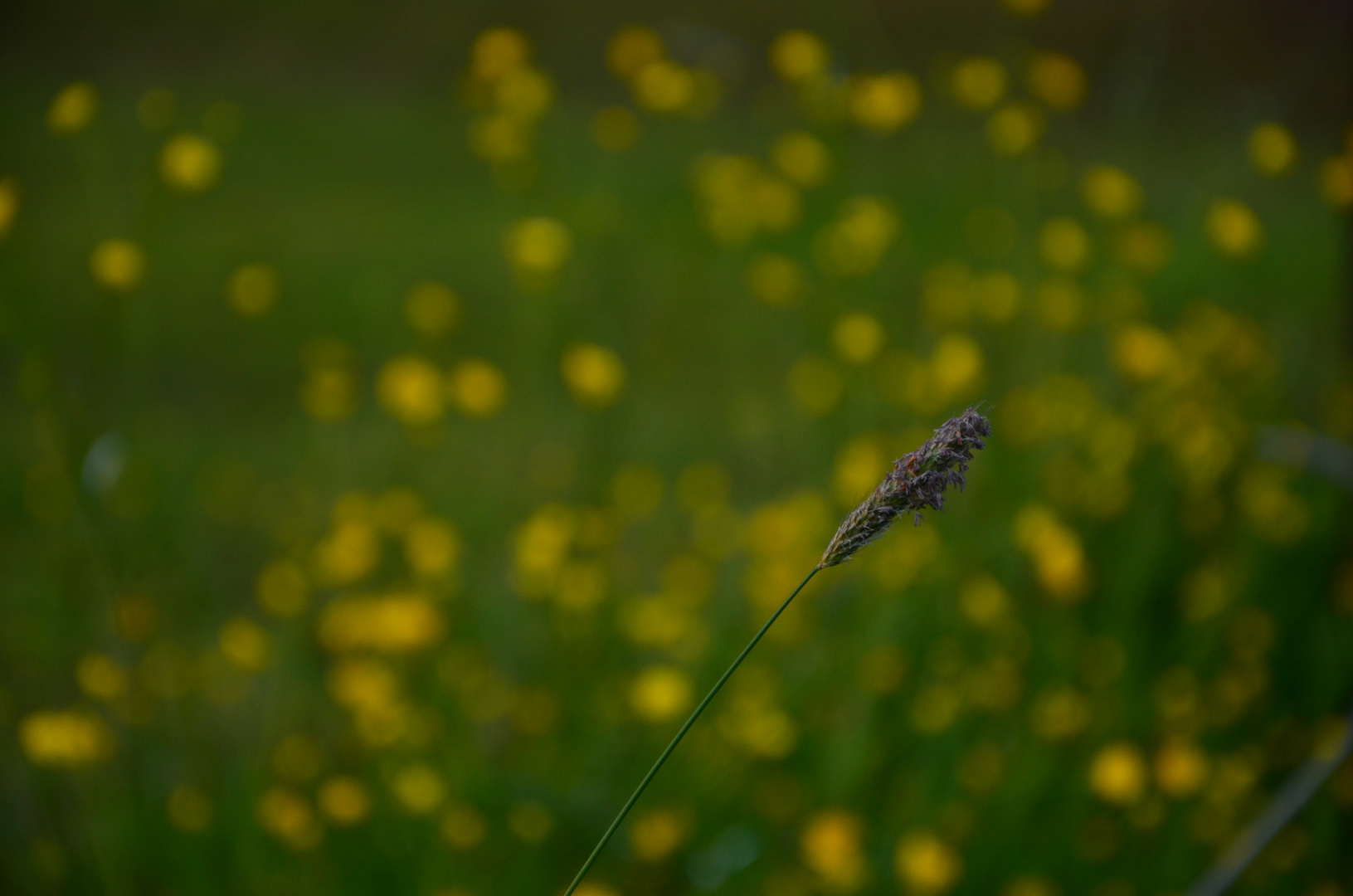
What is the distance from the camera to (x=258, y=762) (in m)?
1.42

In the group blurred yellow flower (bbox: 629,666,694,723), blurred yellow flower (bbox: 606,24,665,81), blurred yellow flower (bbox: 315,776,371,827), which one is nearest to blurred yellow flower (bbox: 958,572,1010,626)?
blurred yellow flower (bbox: 629,666,694,723)

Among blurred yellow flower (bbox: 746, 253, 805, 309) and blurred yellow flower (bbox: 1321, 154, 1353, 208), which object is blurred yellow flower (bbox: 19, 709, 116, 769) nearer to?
blurred yellow flower (bbox: 746, 253, 805, 309)

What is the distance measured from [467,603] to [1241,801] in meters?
1.26

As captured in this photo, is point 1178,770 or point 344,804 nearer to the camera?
point 344,804

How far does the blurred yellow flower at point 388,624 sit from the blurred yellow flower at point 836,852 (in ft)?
2.06

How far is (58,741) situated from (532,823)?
56 centimetres

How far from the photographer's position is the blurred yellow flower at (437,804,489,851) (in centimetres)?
129

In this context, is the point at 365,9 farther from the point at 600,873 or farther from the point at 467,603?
the point at 600,873

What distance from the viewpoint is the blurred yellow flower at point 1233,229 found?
→ 6.32ft

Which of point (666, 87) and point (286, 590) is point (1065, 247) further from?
point (286, 590)

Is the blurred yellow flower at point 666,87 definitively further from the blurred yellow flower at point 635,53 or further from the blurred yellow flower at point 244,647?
the blurred yellow flower at point 244,647

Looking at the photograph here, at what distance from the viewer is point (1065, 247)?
2105 millimetres

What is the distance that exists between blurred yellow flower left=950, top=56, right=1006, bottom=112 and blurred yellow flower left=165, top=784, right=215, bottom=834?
1.90 meters

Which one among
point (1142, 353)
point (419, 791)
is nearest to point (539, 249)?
point (419, 791)
